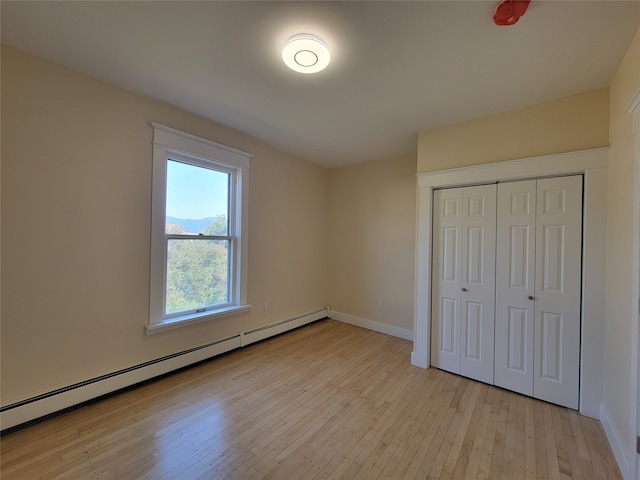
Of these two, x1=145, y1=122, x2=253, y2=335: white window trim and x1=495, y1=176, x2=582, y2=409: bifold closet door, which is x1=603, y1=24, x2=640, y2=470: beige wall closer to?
x1=495, y1=176, x2=582, y2=409: bifold closet door

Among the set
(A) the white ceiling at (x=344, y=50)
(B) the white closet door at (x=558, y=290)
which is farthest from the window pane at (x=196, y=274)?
(B) the white closet door at (x=558, y=290)

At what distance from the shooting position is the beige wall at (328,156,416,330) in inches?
152

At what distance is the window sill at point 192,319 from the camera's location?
2.51m

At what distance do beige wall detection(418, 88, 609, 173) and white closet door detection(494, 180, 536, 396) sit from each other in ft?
1.09

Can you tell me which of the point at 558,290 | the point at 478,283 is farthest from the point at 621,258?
the point at 478,283

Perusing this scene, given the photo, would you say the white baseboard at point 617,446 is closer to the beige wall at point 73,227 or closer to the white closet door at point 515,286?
the white closet door at point 515,286

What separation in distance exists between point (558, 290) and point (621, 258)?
59cm

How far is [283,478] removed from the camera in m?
1.52

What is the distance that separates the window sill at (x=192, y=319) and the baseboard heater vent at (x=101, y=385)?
29 cm

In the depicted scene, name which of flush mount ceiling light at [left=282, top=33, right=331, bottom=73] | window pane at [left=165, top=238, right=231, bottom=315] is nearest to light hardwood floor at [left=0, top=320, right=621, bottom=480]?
window pane at [left=165, top=238, right=231, bottom=315]

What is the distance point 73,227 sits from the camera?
2.07 m

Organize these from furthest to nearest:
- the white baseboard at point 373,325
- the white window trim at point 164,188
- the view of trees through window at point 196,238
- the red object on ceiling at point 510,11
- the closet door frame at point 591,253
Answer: the white baseboard at point 373,325 → the view of trees through window at point 196,238 → the white window trim at point 164,188 → the closet door frame at point 591,253 → the red object on ceiling at point 510,11

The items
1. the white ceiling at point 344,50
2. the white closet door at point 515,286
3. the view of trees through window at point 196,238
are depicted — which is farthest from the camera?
the view of trees through window at point 196,238

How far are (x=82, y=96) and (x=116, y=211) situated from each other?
93 centimetres
